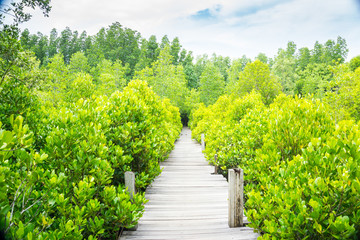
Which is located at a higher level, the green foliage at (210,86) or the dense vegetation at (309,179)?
the green foliage at (210,86)

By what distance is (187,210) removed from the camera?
486cm

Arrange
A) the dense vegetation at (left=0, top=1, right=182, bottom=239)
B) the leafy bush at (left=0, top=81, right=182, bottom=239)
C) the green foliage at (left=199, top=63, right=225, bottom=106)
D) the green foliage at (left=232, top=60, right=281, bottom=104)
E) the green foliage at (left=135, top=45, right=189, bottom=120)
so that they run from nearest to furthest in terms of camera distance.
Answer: the leafy bush at (left=0, top=81, right=182, bottom=239)
the dense vegetation at (left=0, top=1, right=182, bottom=239)
the green foliage at (left=232, top=60, right=281, bottom=104)
the green foliage at (left=135, top=45, right=189, bottom=120)
the green foliage at (left=199, top=63, right=225, bottom=106)

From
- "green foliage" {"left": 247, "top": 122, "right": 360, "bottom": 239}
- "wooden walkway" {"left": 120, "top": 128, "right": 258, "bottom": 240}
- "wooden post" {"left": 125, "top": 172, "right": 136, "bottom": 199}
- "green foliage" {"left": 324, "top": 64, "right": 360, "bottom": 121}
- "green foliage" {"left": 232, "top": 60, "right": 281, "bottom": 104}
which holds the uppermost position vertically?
"green foliage" {"left": 232, "top": 60, "right": 281, "bottom": 104}

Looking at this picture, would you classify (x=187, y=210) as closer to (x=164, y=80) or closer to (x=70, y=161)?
(x=70, y=161)

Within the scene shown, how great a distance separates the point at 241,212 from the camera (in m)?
4.06

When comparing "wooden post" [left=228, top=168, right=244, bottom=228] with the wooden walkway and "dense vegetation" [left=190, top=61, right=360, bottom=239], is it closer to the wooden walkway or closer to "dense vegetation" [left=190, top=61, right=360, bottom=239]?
the wooden walkway

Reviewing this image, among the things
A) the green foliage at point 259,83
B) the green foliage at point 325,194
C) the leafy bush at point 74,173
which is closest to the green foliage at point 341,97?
the green foliage at point 259,83

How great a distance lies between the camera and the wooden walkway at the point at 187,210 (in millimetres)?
3811

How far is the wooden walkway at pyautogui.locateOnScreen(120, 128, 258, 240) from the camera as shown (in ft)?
12.5

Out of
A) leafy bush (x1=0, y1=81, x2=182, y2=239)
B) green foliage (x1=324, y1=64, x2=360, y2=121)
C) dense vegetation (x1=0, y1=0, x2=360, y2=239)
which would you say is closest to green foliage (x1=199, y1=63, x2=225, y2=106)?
green foliage (x1=324, y1=64, x2=360, y2=121)

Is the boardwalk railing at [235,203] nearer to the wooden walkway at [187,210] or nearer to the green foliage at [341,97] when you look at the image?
the wooden walkway at [187,210]

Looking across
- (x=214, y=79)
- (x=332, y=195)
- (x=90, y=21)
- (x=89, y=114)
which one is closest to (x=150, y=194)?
(x=89, y=114)

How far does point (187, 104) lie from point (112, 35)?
34016mm

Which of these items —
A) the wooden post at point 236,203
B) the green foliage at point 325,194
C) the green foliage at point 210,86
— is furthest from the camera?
the green foliage at point 210,86
